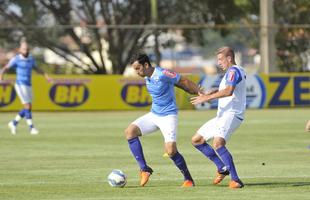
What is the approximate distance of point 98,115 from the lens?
3272cm

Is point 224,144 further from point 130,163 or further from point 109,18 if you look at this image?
point 109,18

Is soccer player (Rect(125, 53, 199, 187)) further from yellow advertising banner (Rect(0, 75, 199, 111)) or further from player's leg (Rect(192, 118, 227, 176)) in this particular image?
yellow advertising banner (Rect(0, 75, 199, 111))

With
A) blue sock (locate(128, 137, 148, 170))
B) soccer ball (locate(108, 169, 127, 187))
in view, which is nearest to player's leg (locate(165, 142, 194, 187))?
blue sock (locate(128, 137, 148, 170))

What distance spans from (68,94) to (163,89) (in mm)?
22677

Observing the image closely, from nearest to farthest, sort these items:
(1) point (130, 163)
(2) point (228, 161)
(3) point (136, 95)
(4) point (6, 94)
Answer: (2) point (228, 161)
(1) point (130, 163)
(4) point (6, 94)
(3) point (136, 95)

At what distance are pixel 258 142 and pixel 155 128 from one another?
838 cm

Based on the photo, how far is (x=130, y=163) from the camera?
16.3 metres

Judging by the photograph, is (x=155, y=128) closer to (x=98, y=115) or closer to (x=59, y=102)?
(x=98, y=115)

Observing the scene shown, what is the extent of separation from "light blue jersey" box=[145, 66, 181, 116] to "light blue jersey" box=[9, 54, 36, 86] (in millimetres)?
11534

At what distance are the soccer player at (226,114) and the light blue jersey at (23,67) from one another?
11740 millimetres

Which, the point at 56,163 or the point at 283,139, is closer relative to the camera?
the point at 56,163

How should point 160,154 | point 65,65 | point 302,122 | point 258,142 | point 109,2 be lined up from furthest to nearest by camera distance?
point 65,65 → point 109,2 → point 302,122 → point 258,142 → point 160,154

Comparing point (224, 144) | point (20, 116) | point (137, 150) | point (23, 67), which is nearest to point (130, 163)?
point (137, 150)

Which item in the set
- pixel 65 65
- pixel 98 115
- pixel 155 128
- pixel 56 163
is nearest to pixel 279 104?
pixel 98 115
